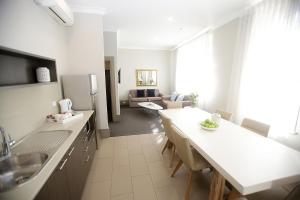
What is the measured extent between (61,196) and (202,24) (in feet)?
14.8

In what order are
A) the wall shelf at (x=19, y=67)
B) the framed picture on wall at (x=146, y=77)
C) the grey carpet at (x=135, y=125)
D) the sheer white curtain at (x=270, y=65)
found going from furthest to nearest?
the framed picture on wall at (x=146, y=77), the grey carpet at (x=135, y=125), the sheer white curtain at (x=270, y=65), the wall shelf at (x=19, y=67)

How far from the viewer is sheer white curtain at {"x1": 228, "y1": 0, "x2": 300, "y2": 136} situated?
1.99 m

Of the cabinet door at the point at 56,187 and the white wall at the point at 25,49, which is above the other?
the white wall at the point at 25,49

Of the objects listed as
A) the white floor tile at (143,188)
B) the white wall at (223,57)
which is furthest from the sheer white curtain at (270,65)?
the white floor tile at (143,188)

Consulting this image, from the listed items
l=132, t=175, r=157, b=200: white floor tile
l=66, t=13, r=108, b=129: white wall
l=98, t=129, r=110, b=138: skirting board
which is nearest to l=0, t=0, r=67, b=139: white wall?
l=66, t=13, r=108, b=129: white wall

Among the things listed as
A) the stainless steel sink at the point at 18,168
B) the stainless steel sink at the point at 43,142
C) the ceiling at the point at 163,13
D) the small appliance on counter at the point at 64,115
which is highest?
the ceiling at the point at 163,13

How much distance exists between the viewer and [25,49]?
5.32 ft

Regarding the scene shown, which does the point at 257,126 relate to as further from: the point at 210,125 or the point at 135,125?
the point at 135,125

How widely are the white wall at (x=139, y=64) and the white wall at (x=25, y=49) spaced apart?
14.8 ft

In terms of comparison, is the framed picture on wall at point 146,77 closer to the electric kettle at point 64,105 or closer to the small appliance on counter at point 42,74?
the electric kettle at point 64,105

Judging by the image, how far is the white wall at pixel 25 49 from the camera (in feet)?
4.41

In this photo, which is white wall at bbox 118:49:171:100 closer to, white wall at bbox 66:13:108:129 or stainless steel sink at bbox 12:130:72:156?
white wall at bbox 66:13:108:129

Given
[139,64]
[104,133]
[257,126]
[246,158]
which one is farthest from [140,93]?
[246,158]

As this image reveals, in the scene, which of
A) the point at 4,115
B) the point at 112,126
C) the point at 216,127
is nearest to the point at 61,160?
the point at 4,115
